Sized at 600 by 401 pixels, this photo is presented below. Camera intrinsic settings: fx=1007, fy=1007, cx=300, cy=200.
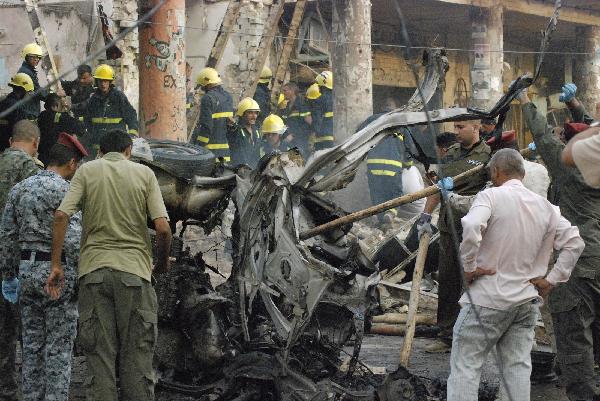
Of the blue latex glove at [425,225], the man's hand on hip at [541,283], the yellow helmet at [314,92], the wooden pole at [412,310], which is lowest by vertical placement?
the wooden pole at [412,310]

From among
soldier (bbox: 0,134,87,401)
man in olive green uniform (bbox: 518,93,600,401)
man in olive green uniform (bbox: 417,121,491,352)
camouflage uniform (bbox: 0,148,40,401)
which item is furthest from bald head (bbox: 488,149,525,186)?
camouflage uniform (bbox: 0,148,40,401)

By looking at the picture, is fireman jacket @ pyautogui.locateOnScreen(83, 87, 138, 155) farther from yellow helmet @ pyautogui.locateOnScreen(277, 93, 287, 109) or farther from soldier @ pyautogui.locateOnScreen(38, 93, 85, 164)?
yellow helmet @ pyautogui.locateOnScreen(277, 93, 287, 109)

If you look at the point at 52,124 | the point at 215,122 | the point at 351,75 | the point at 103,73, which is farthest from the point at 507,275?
the point at 351,75

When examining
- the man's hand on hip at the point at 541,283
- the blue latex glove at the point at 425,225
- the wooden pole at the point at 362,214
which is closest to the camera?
the man's hand on hip at the point at 541,283

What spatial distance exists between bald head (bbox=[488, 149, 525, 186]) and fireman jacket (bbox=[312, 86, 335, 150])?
1132cm

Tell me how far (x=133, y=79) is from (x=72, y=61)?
4.58ft

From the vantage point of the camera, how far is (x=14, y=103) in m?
12.0

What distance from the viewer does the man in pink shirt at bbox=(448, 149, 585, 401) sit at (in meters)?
5.77

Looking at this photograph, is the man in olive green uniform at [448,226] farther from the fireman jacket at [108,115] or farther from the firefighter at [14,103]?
the fireman jacket at [108,115]

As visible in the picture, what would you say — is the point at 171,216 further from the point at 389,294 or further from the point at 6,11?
the point at 6,11

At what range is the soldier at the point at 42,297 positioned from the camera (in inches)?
246

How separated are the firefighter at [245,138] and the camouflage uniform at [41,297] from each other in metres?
8.60

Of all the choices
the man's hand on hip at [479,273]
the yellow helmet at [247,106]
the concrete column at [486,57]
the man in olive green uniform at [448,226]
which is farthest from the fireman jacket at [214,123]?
the man's hand on hip at [479,273]

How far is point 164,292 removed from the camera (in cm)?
698
